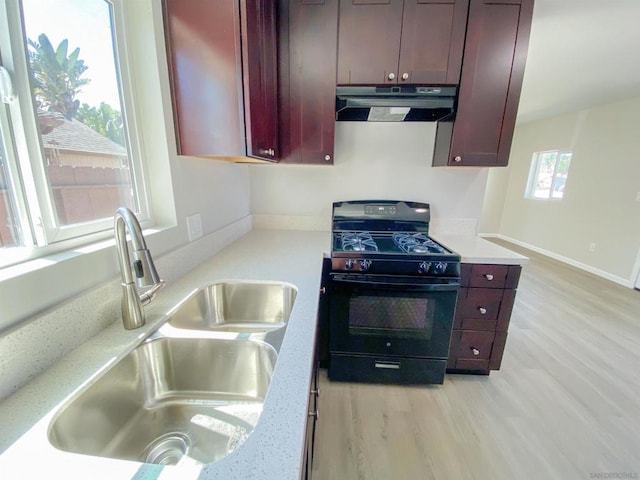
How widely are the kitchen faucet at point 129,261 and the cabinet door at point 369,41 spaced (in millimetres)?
1402

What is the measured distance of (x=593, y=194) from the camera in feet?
12.6

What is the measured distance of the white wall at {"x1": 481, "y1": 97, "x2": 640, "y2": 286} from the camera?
3.42 meters

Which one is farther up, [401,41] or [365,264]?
[401,41]

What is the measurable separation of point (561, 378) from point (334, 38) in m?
2.71

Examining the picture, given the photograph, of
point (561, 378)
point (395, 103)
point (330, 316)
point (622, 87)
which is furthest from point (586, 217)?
point (330, 316)

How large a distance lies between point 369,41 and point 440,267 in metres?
1.38

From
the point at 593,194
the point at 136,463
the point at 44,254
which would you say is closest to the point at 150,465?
the point at 136,463

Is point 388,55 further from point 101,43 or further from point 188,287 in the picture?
point 188,287

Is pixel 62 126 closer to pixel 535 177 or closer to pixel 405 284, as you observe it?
pixel 405 284

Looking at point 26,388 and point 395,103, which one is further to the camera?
point 395,103

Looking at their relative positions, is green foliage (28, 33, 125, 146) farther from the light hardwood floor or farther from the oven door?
the light hardwood floor

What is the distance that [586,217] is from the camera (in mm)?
3936

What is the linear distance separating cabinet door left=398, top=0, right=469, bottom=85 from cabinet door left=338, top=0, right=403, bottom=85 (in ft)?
0.17

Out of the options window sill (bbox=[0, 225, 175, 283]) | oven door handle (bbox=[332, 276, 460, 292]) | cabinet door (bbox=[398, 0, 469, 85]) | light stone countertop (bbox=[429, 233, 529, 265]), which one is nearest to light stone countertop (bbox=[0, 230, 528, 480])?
window sill (bbox=[0, 225, 175, 283])
